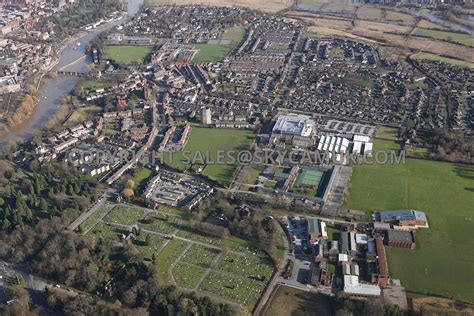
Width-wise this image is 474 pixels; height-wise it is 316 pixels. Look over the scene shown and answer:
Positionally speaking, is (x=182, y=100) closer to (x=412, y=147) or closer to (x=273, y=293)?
(x=412, y=147)

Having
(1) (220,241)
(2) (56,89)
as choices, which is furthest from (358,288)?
(2) (56,89)

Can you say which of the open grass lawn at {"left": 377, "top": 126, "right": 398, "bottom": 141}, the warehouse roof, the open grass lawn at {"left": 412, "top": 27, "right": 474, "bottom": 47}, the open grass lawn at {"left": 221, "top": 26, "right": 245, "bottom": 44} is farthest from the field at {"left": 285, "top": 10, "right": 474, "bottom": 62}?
the warehouse roof

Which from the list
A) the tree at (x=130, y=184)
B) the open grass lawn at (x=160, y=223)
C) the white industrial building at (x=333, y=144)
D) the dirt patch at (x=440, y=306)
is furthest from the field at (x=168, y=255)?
the white industrial building at (x=333, y=144)

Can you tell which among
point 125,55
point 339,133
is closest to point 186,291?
point 339,133

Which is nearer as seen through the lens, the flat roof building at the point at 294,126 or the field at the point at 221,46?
the flat roof building at the point at 294,126

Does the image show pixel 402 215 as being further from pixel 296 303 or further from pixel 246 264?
pixel 246 264

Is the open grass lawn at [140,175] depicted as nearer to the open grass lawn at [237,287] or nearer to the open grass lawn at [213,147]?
the open grass lawn at [213,147]

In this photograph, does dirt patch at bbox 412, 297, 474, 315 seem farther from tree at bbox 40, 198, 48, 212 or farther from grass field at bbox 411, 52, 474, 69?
grass field at bbox 411, 52, 474, 69

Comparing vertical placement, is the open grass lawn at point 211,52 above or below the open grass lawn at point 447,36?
below
